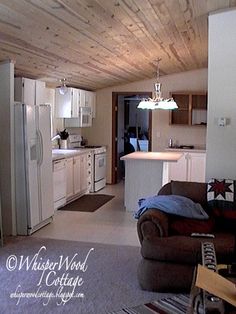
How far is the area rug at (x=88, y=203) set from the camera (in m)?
6.52

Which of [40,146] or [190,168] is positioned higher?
[40,146]

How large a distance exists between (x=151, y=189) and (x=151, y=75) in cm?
284

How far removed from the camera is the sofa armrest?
11.5 ft

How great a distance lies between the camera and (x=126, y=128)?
10.5 metres

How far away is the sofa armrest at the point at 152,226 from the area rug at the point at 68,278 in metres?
0.47

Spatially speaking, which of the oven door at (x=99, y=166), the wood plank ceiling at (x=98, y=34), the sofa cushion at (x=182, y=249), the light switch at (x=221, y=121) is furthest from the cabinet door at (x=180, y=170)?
the sofa cushion at (x=182, y=249)

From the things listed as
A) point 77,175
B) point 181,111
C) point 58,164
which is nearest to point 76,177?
point 77,175

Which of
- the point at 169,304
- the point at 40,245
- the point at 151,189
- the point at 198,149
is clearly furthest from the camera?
the point at 198,149

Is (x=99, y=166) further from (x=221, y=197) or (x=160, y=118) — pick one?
(x=221, y=197)

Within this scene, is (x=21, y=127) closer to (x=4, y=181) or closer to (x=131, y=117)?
(x=4, y=181)

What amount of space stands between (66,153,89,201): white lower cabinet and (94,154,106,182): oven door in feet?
1.51

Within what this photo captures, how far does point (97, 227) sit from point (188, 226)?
1.97 m

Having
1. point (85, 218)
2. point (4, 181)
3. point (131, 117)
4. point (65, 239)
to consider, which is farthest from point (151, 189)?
point (131, 117)

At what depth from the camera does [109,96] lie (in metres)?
8.88
